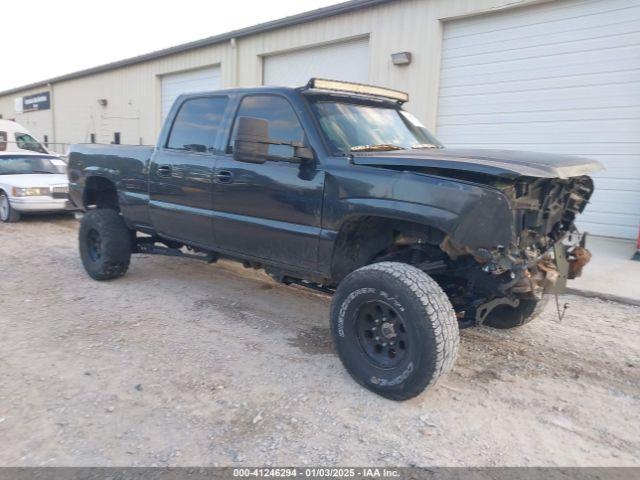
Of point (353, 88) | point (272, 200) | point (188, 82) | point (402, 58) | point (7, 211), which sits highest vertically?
point (188, 82)

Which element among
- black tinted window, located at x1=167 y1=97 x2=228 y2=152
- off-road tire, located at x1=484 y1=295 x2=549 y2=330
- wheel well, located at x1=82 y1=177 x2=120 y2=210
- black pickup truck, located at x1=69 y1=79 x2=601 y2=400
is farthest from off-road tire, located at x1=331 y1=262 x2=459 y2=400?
wheel well, located at x1=82 y1=177 x2=120 y2=210

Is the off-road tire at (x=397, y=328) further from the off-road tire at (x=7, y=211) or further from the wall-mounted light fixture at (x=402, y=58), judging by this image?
the off-road tire at (x=7, y=211)

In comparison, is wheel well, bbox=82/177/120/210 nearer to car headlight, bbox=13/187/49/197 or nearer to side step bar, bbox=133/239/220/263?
side step bar, bbox=133/239/220/263

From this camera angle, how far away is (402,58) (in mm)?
10492

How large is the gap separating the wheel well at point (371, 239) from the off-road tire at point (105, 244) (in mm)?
2981

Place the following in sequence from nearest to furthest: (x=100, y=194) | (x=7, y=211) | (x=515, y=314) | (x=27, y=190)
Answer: (x=515, y=314) → (x=100, y=194) → (x=27, y=190) → (x=7, y=211)

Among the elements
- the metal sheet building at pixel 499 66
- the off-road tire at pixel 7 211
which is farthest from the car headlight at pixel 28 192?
the metal sheet building at pixel 499 66

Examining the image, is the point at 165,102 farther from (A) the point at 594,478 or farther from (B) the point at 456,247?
(A) the point at 594,478

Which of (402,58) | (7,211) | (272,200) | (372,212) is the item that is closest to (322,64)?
(402,58)

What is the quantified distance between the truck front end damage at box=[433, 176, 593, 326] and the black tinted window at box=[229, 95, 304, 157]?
151 centimetres

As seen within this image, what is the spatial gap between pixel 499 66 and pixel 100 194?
7160 mm

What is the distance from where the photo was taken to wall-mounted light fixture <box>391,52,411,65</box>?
10.5 metres

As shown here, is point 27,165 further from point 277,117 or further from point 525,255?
point 525,255

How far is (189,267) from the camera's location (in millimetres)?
6879
